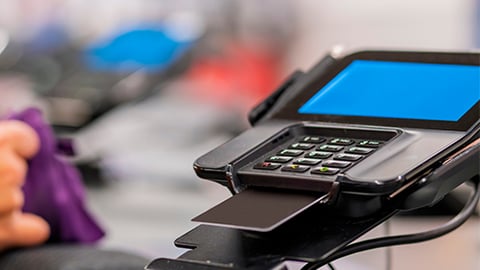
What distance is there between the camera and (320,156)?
521 millimetres

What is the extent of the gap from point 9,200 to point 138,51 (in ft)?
4.67

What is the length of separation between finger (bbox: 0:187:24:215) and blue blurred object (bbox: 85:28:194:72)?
4.29ft

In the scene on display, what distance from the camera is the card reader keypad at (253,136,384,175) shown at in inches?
19.8

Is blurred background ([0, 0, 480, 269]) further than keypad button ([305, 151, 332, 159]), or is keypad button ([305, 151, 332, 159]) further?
blurred background ([0, 0, 480, 269])

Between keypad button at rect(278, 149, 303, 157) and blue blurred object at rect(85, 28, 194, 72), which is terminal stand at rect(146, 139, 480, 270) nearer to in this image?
keypad button at rect(278, 149, 303, 157)

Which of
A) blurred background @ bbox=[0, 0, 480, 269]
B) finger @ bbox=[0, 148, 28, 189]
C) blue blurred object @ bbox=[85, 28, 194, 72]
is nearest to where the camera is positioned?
finger @ bbox=[0, 148, 28, 189]

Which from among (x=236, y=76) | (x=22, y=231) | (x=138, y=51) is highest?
(x=138, y=51)

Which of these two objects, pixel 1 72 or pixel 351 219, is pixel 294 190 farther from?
pixel 1 72

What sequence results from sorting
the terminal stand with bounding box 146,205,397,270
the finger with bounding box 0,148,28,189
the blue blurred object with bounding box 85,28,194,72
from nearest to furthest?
the terminal stand with bounding box 146,205,397,270 < the finger with bounding box 0,148,28,189 < the blue blurred object with bounding box 85,28,194,72

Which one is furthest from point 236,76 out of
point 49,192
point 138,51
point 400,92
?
point 400,92

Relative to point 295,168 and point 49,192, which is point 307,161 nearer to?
point 295,168

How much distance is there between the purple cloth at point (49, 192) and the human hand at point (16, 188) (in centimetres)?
1

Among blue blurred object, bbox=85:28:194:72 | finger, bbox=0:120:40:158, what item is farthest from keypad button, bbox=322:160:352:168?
blue blurred object, bbox=85:28:194:72

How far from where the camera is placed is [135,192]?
1924mm
